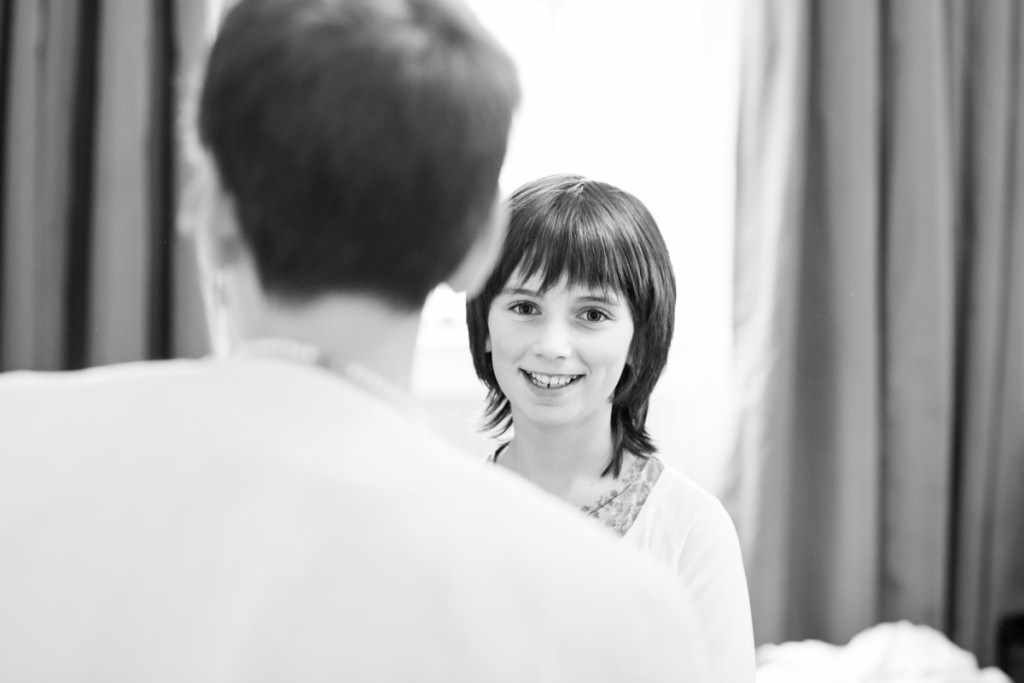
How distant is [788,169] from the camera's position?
2598 millimetres

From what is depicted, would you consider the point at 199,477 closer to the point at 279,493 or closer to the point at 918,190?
the point at 279,493

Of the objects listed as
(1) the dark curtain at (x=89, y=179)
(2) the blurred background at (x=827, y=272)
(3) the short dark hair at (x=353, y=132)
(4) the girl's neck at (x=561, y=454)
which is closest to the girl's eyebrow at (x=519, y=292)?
(4) the girl's neck at (x=561, y=454)

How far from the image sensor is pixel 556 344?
1319mm

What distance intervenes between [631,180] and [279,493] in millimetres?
2341

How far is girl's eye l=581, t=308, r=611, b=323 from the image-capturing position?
1356 mm

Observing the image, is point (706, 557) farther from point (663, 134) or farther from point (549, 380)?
point (663, 134)

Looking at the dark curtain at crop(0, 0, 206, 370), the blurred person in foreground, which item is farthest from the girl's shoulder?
the dark curtain at crop(0, 0, 206, 370)

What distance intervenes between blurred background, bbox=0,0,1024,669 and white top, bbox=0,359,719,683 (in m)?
2.11

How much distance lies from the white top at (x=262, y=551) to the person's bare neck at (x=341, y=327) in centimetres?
4

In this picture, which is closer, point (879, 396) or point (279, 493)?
point (279, 493)

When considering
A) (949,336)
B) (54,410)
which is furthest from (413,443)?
(949,336)

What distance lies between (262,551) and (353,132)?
188 millimetres

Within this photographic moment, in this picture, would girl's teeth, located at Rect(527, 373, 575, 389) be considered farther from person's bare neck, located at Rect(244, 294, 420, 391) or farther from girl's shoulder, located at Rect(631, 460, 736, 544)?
person's bare neck, located at Rect(244, 294, 420, 391)

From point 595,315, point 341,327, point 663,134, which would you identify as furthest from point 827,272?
point 341,327
